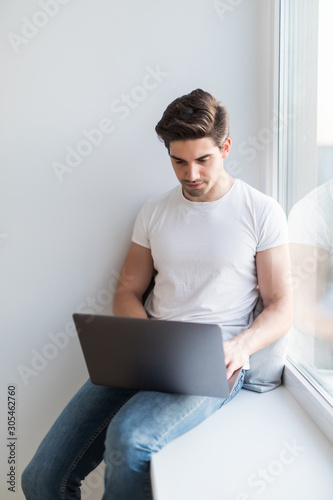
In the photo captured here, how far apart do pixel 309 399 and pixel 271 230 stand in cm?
49

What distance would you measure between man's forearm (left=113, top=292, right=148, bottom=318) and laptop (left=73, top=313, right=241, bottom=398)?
31 cm

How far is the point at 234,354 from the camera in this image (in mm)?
1300

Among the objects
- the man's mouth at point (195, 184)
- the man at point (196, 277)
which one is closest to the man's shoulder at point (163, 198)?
the man at point (196, 277)

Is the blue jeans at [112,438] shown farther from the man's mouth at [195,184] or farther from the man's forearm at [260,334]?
the man's mouth at [195,184]

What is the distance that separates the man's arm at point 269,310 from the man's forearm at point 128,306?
13.8 inches

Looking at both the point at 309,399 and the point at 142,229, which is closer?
the point at 309,399

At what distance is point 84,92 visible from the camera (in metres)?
1.67

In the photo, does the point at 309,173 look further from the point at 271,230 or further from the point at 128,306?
the point at 128,306

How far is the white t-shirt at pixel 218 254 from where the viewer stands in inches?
57.1

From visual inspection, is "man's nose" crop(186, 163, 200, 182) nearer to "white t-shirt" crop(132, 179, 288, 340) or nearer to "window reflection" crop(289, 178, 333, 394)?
"white t-shirt" crop(132, 179, 288, 340)

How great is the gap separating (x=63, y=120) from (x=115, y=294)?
0.63 metres

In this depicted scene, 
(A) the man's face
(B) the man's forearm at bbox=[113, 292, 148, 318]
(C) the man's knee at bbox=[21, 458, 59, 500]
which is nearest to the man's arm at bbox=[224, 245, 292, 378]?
(A) the man's face

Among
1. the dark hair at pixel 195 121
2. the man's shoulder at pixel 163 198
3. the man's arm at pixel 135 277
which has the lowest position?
the man's arm at pixel 135 277

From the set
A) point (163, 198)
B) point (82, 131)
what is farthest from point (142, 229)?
point (82, 131)
